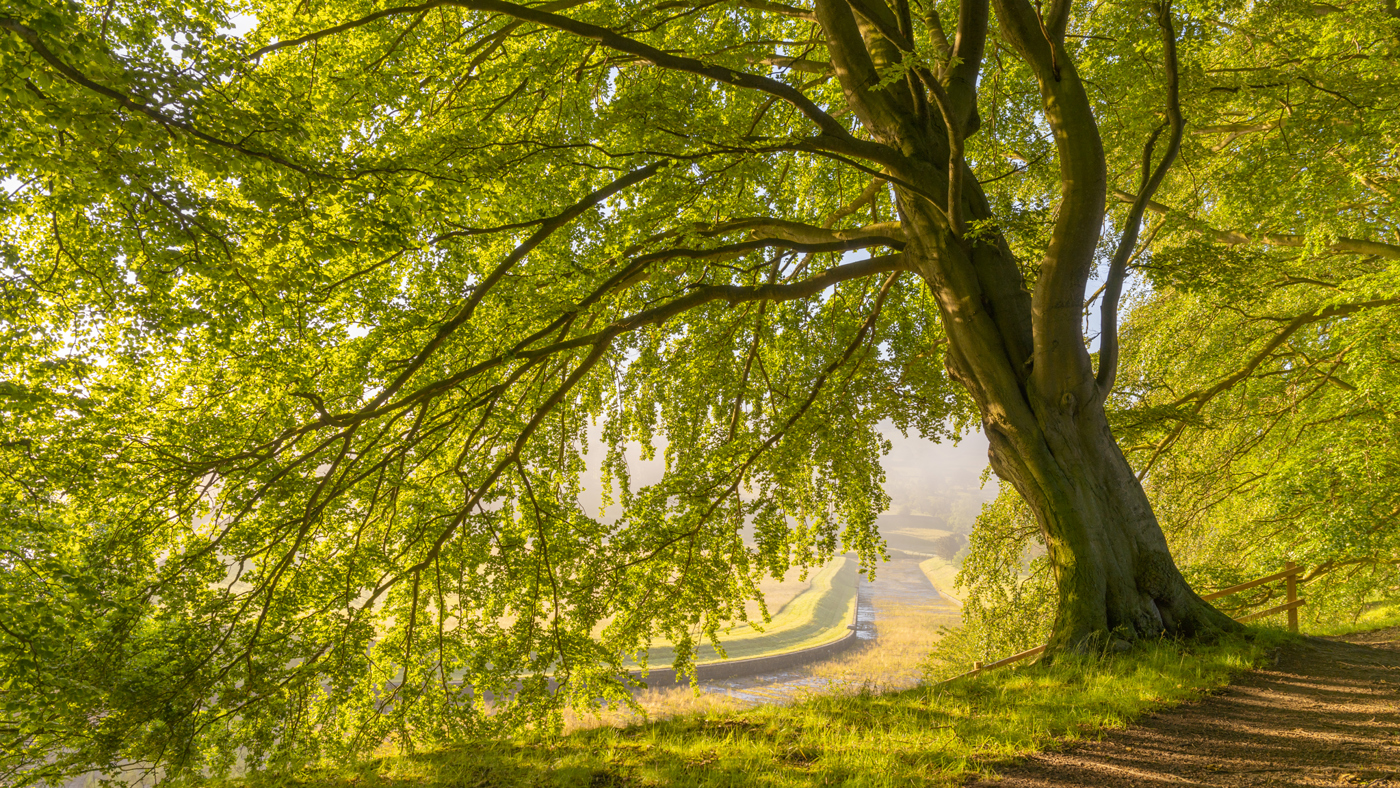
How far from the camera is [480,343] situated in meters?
6.29

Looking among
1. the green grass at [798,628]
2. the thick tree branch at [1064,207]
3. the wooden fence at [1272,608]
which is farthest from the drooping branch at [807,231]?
the green grass at [798,628]

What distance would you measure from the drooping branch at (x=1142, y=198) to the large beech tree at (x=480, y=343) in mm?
44

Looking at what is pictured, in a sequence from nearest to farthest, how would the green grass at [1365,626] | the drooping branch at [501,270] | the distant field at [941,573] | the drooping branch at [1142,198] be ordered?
the drooping branch at [1142,198] → the drooping branch at [501,270] → the green grass at [1365,626] → the distant field at [941,573]

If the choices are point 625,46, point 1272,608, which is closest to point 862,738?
point 625,46

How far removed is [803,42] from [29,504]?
8533 millimetres

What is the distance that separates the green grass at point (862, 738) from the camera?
366 cm

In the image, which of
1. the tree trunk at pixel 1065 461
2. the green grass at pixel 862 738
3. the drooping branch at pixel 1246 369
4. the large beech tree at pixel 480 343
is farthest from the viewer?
the drooping branch at pixel 1246 369

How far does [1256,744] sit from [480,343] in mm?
6360

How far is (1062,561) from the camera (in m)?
5.66

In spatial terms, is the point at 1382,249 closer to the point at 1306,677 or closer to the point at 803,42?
the point at 1306,677

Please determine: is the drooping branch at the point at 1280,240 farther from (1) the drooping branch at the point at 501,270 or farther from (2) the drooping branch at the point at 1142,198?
(1) the drooping branch at the point at 501,270

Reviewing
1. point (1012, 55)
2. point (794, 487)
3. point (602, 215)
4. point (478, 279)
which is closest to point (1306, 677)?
point (794, 487)

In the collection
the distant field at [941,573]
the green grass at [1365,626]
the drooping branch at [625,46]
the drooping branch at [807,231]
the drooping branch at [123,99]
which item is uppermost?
the drooping branch at [625,46]

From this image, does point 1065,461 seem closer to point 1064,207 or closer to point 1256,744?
point 1064,207
